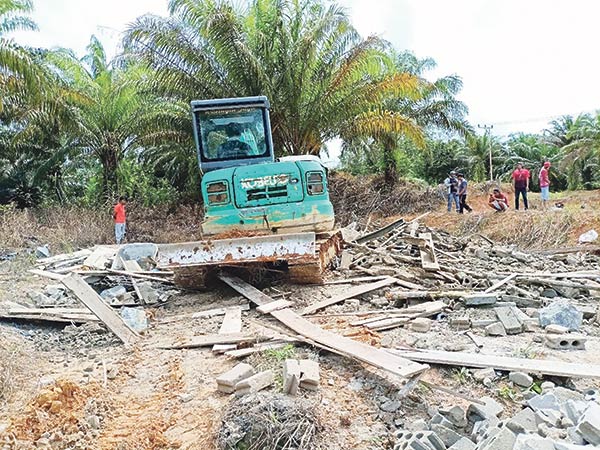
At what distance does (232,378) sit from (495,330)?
2870 mm

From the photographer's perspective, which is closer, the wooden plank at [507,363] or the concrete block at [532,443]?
the concrete block at [532,443]

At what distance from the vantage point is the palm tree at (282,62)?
Answer: 1448 cm

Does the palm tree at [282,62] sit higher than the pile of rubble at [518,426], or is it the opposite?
the palm tree at [282,62]

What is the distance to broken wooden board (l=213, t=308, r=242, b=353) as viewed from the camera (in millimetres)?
5263

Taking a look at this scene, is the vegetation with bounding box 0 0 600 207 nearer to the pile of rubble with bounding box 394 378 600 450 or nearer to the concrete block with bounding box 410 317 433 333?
the concrete block with bounding box 410 317 433 333

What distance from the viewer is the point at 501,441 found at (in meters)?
2.95

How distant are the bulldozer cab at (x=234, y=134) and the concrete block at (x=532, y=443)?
7021 millimetres

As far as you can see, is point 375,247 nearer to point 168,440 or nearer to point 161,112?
point 168,440

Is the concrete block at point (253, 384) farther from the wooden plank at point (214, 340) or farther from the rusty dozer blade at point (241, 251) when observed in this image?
the rusty dozer blade at point (241, 251)

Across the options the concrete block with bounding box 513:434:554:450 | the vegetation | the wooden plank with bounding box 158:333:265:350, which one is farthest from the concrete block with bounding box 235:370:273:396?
the vegetation

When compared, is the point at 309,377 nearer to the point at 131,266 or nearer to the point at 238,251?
the point at 238,251

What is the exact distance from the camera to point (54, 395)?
13.6ft

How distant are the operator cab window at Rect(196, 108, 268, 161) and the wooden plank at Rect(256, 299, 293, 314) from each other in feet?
11.3

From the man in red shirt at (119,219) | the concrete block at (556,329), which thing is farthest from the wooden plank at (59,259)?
the concrete block at (556,329)
